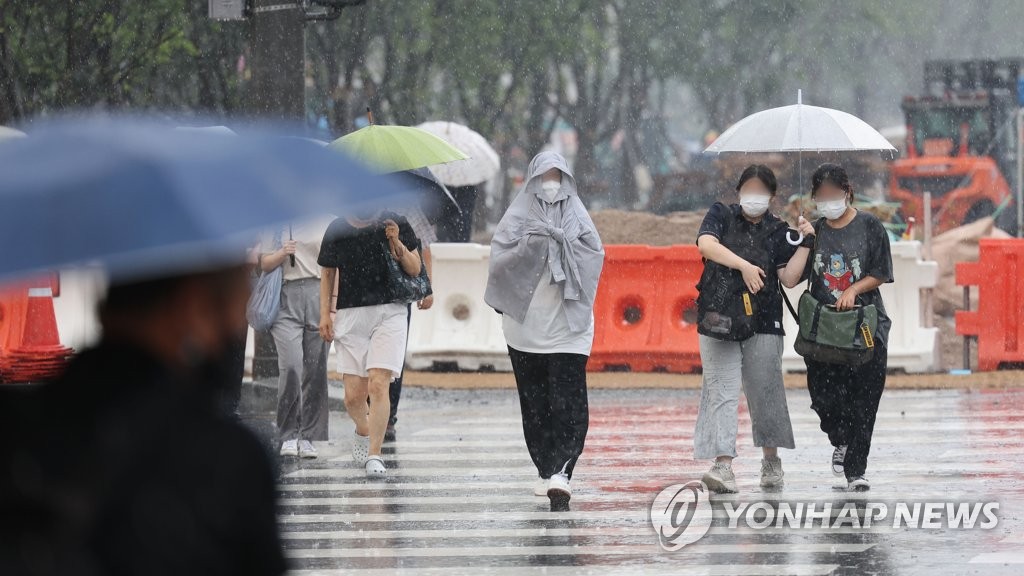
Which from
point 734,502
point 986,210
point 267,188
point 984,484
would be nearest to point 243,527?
point 267,188

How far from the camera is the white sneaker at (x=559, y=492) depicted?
340 inches

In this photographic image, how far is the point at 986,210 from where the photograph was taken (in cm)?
3403

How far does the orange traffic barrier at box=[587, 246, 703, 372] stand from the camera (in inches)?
621

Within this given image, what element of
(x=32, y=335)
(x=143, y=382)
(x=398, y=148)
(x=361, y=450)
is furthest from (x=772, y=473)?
(x=32, y=335)

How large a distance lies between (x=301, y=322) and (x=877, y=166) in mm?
30195

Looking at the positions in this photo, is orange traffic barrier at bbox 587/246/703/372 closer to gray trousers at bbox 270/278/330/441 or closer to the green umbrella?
gray trousers at bbox 270/278/330/441

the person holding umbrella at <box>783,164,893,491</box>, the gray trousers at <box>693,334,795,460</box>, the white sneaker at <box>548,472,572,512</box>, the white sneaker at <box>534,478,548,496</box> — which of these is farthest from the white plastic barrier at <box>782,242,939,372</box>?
the white sneaker at <box>548,472,572,512</box>

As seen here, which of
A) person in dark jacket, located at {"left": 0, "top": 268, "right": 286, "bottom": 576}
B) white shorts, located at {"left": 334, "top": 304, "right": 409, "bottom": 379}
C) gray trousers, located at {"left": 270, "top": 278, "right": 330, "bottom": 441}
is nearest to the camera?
person in dark jacket, located at {"left": 0, "top": 268, "right": 286, "bottom": 576}

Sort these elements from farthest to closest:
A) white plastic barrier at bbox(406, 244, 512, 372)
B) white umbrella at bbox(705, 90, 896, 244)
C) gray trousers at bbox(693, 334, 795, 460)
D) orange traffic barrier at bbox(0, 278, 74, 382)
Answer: white plastic barrier at bbox(406, 244, 512, 372), orange traffic barrier at bbox(0, 278, 74, 382), white umbrella at bbox(705, 90, 896, 244), gray trousers at bbox(693, 334, 795, 460)

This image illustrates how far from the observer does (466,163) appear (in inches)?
920

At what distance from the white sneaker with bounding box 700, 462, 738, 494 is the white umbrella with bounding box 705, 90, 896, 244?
1751mm

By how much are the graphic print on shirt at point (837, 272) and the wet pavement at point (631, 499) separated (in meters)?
1.04

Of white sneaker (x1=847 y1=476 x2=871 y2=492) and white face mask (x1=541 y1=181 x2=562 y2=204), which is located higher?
white face mask (x1=541 y1=181 x2=562 y2=204)

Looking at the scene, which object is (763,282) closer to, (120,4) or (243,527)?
(243,527)
